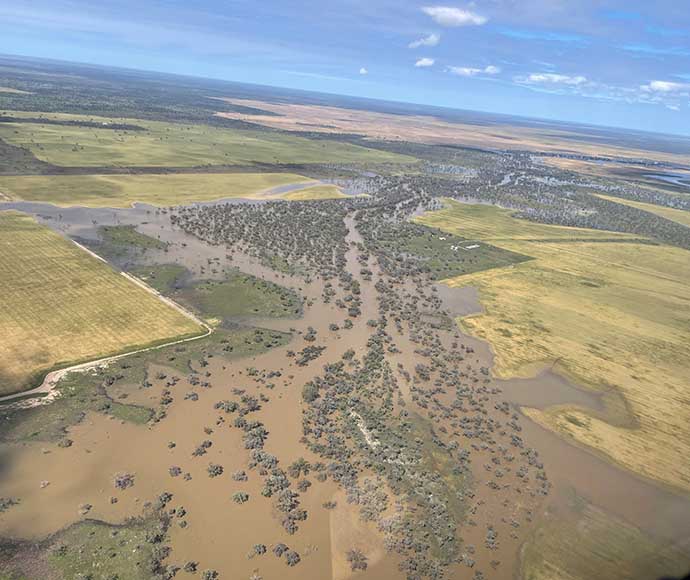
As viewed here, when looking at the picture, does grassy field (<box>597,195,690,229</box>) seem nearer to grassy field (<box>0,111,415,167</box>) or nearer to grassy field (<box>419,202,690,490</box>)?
grassy field (<box>419,202,690,490</box>)

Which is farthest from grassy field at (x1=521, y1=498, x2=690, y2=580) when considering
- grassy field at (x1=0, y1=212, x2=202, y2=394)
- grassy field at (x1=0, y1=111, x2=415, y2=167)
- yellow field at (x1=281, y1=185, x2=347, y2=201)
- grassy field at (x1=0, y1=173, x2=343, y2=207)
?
grassy field at (x1=0, y1=111, x2=415, y2=167)

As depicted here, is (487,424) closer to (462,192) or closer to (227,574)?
(227,574)

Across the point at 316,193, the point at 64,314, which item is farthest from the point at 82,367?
the point at 316,193

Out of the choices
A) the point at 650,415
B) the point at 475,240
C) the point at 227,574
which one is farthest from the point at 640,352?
the point at 227,574

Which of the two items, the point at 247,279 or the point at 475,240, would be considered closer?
the point at 247,279

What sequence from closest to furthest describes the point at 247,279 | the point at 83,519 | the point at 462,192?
the point at 83,519, the point at 247,279, the point at 462,192
